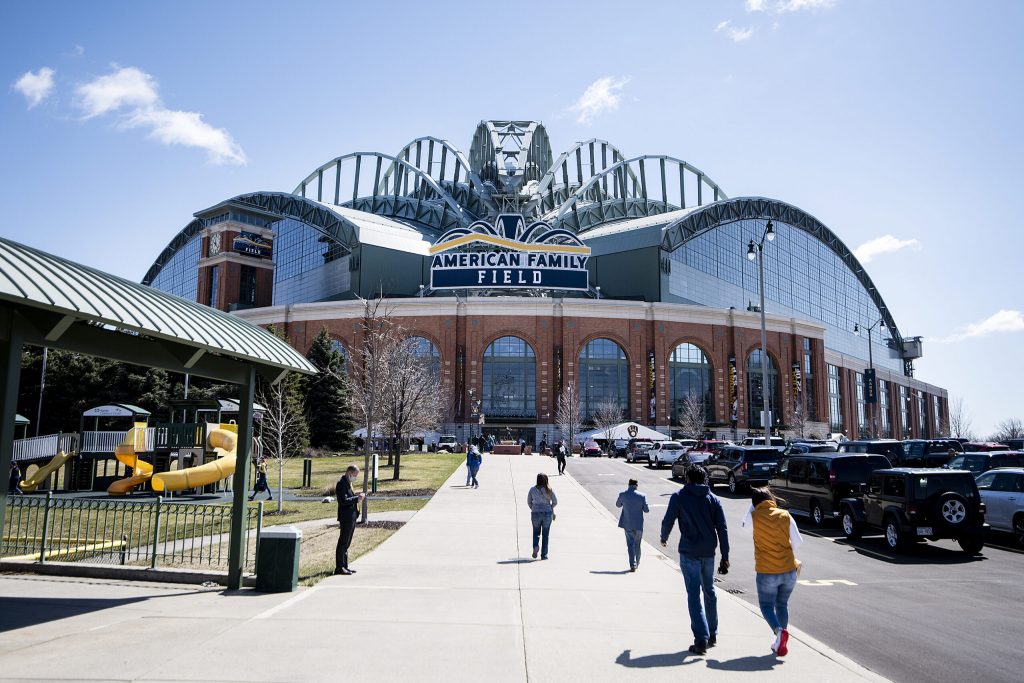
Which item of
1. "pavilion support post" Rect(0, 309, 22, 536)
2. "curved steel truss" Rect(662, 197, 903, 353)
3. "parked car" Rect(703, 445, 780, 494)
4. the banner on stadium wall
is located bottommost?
"parked car" Rect(703, 445, 780, 494)

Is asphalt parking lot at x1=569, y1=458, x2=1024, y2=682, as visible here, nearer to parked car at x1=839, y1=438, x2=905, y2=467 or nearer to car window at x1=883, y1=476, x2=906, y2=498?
car window at x1=883, y1=476, x2=906, y2=498

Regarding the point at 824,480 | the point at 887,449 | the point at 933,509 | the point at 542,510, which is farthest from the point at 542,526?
the point at 887,449

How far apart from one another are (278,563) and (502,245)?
52835 mm

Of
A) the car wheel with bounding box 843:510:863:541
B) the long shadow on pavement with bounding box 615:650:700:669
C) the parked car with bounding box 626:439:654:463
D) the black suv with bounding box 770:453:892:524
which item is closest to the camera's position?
the long shadow on pavement with bounding box 615:650:700:669

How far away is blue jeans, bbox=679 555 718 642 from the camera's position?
7375 millimetres

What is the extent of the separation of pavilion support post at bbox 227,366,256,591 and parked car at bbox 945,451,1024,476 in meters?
21.5

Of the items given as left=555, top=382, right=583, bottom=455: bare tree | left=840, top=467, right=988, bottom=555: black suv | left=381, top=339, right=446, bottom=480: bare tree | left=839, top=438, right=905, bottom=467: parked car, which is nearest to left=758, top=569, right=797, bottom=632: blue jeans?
left=840, top=467, right=988, bottom=555: black suv

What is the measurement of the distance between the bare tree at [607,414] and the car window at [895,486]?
50.0m

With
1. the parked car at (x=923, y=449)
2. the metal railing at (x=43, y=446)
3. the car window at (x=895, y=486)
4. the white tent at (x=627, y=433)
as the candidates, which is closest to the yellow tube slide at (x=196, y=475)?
the metal railing at (x=43, y=446)

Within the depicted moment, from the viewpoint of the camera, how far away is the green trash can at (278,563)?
9852mm

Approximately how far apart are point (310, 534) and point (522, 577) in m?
6.49

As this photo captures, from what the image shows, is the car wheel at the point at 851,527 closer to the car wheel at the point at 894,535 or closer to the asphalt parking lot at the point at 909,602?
the asphalt parking lot at the point at 909,602

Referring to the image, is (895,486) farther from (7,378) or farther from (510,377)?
(510,377)

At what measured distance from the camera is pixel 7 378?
7.89 m
